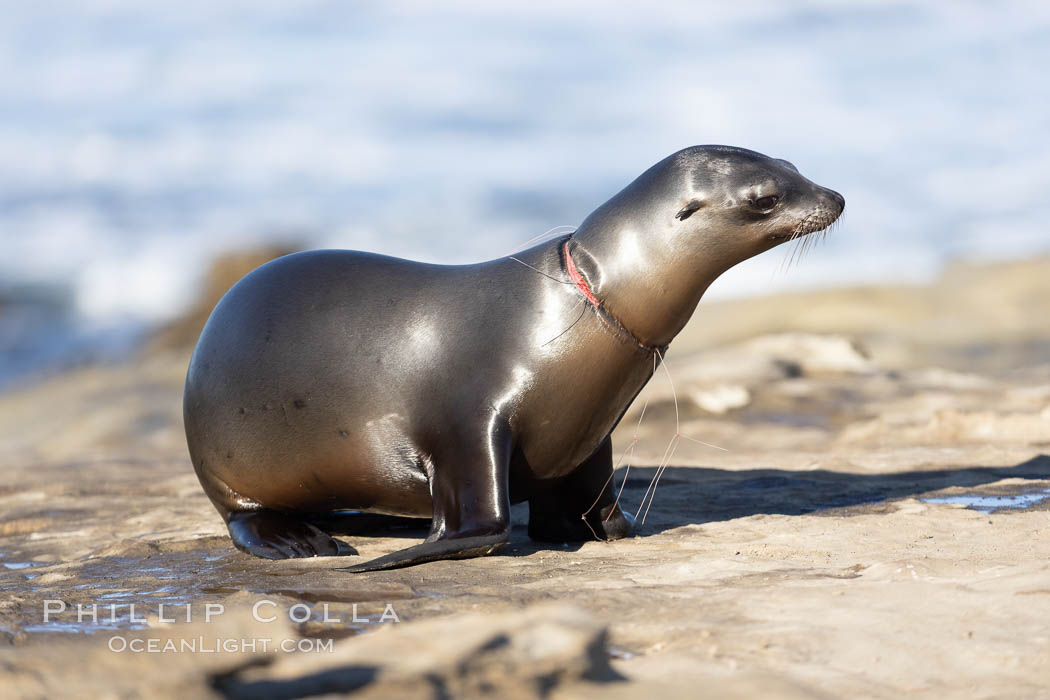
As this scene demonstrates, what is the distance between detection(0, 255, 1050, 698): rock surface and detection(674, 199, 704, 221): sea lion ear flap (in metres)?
1.19

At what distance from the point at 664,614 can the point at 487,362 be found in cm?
141

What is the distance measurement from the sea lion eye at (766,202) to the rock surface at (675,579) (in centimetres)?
121

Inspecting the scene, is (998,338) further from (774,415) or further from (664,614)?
(664,614)

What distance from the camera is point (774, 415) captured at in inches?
340

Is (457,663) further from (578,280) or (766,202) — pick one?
(766,202)

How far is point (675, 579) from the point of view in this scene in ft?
12.4

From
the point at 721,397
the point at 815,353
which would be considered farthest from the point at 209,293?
the point at 721,397

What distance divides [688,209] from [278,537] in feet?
6.45

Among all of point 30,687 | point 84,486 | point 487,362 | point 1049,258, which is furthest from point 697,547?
point 1049,258

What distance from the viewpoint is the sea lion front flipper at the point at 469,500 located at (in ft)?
13.5

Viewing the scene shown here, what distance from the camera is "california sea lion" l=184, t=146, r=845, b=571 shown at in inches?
172

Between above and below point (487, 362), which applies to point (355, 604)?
below

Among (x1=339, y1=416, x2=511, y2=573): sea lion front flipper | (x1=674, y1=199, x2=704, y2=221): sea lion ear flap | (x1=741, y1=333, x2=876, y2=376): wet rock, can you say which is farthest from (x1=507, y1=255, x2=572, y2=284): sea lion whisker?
(x1=741, y1=333, x2=876, y2=376): wet rock

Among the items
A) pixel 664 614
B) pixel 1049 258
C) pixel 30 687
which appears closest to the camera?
pixel 30 687
